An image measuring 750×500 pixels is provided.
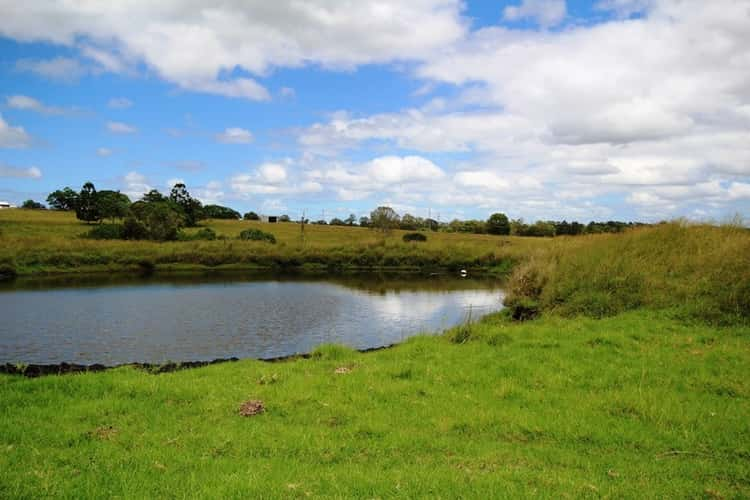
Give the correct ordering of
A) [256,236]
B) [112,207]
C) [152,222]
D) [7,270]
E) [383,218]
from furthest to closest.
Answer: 1. [383,218]
2. [112,207]
3. [256,236]
4. [152,222]
5. [7,270]

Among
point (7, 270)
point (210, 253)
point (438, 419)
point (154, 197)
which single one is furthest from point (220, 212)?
point (438, 419)

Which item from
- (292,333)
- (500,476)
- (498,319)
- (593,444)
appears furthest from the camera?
(292,333)

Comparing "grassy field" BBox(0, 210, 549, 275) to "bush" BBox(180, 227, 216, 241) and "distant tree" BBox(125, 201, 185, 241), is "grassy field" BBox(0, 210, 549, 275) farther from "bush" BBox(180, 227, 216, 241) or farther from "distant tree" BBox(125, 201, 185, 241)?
"distant tree" BBox(125, 201, 185, 241)

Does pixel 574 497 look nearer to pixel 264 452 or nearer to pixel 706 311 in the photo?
pixel 264 452

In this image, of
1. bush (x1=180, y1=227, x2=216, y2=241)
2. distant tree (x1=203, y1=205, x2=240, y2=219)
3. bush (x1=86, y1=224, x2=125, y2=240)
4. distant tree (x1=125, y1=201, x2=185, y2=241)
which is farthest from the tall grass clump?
distant tree (x1=203, y1=205, x2=240, y2=219)

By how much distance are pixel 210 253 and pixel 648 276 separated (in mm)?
49162

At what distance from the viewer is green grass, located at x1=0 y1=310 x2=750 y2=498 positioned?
6000 mm

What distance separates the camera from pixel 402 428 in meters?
8.05

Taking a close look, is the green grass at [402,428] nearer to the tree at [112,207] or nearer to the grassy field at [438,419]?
the grassy field at [438,419]

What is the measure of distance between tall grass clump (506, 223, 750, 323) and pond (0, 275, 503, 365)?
12.7 ft

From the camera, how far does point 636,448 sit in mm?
7418

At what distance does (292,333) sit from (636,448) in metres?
16.9

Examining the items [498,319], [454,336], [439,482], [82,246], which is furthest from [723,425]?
[82,246]

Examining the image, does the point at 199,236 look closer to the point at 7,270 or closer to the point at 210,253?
the point at 210,253
